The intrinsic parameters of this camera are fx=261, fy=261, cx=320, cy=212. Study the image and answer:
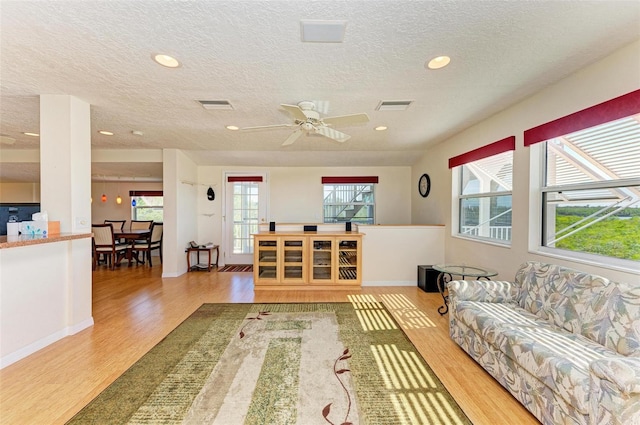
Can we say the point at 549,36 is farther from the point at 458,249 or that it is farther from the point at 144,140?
the point at 144,140

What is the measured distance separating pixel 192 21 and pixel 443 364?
121 inches

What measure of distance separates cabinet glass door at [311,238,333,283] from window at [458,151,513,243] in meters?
2.16

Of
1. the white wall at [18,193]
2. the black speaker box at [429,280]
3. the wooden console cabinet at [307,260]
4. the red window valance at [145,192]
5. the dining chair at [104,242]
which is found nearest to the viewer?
the black speaker box at [429,280]

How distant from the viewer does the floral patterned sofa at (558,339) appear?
4.02ft

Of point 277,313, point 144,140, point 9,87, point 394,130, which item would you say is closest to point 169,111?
point 9,87

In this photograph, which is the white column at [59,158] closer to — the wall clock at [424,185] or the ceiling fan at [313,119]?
the ceiling fan at [313,119]

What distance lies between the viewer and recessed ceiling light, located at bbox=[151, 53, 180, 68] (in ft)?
6.47

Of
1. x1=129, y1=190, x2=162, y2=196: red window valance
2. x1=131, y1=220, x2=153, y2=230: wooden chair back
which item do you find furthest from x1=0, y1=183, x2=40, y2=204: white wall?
x1=131, y1=220, x2=153, y2=230: wooden chair back

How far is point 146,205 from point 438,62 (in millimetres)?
8688

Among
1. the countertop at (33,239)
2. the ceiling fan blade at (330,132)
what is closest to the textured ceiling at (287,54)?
the ceiling fan blade at (330,132)

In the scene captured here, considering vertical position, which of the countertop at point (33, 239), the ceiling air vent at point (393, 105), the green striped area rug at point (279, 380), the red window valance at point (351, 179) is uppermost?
the ceiling air vent at point (393, 105)

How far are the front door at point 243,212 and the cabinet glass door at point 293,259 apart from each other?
202cm

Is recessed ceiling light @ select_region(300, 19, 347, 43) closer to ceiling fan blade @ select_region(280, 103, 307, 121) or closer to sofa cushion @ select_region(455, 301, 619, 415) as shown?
ceiling fan blade @ select_region(280, 103, 307, 121)

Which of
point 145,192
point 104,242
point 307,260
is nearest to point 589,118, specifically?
point 307,260
